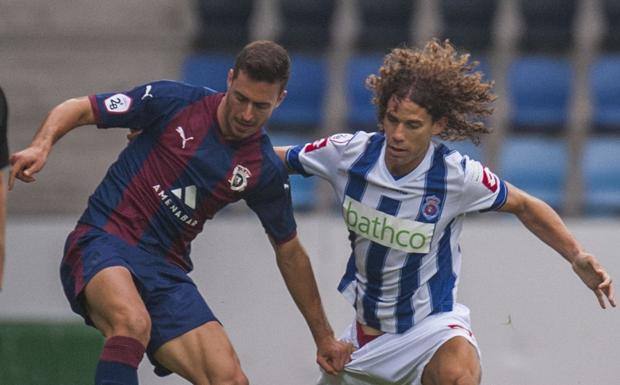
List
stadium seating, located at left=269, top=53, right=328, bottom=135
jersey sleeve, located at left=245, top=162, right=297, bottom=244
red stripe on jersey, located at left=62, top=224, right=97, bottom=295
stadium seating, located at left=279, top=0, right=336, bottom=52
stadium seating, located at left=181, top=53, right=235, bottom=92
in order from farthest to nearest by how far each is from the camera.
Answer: stadium seating, located at left=279, top=0, right=336, bottom=52, stadium seating, located at left=181, top=53, right=235, bottom=92, stadium seating, located at left=269, top=53, right=328, bottom=135, jersey sleeve, located at left=245, top=162, right=297, bottom=244, red stripe on jersey, located at left=62, top=224, right=97, bottom=295

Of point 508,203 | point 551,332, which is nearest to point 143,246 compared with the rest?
point 508,203

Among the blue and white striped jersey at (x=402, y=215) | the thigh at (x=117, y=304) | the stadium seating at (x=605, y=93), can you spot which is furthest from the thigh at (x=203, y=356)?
the stadium seating at (x=605, y=93)

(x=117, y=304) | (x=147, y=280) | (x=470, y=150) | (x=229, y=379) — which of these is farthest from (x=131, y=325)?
(x=470, y=150)

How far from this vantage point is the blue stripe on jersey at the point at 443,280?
5379mm

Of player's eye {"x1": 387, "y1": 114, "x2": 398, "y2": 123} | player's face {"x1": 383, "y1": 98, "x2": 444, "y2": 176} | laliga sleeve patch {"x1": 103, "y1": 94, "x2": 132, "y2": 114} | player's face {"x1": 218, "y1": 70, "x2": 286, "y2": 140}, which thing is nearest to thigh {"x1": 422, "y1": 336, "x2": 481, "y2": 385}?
player's face {"x1": 383, "y1": 98, "x2": 444, "y2": 176}

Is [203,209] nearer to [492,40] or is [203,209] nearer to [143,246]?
[143,246]

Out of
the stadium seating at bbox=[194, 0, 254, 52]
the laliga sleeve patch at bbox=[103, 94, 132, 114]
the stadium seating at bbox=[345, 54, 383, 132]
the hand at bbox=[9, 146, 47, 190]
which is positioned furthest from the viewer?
the stadium seating at bbox=[194, 0, 254, 52]

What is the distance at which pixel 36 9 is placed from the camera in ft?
34.7

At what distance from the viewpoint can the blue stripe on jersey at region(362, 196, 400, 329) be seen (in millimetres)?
5316

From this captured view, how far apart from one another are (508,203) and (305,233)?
172 cm

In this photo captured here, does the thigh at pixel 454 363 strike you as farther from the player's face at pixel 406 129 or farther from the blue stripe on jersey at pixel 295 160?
the blue stripe on jersey at pixel 295 160

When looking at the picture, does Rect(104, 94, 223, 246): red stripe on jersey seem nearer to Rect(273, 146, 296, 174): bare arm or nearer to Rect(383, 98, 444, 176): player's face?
Rect(273, 146, 296, 174): bare arm

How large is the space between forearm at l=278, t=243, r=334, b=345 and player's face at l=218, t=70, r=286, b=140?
1.77 feet

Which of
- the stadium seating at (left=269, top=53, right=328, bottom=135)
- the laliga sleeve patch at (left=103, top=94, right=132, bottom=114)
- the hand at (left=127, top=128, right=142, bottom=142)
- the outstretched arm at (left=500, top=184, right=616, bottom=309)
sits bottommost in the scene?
the stadium seating at (left=269, top=53, right=328, bottom=135)
